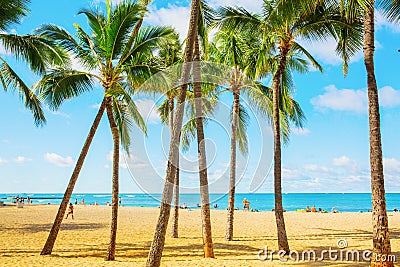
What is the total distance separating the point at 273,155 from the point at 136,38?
205 inches

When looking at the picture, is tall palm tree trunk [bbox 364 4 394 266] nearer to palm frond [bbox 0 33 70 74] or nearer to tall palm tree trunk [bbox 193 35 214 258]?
tall palm tree trunk [bbox 193 35 214 258]

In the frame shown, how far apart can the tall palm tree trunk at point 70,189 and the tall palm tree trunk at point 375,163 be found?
23.2ft

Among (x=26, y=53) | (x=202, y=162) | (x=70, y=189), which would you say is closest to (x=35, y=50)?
(x=26, y=53)

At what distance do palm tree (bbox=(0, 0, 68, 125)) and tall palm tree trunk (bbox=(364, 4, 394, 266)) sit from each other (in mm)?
9117

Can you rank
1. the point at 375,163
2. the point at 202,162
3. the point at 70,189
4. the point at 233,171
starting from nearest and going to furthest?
the point at 375,163 < the point at 202,162 < the point at 70,189 < the point at 233,171

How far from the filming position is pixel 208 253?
10.8 m

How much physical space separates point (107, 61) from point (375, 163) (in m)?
7.57

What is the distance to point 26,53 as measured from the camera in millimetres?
13117

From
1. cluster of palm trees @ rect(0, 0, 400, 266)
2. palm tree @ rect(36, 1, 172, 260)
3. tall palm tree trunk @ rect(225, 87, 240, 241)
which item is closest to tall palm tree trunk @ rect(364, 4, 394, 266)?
cluster of palm trees @ rect(0, 0, 400, 266)

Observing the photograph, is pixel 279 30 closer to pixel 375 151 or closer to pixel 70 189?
pixel 375 151

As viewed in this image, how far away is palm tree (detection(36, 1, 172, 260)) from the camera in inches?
457

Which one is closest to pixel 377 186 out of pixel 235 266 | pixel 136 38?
Result: pixel 235 266

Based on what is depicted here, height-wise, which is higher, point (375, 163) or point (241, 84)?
point (241, 84)

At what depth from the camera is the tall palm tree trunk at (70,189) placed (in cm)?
1173
